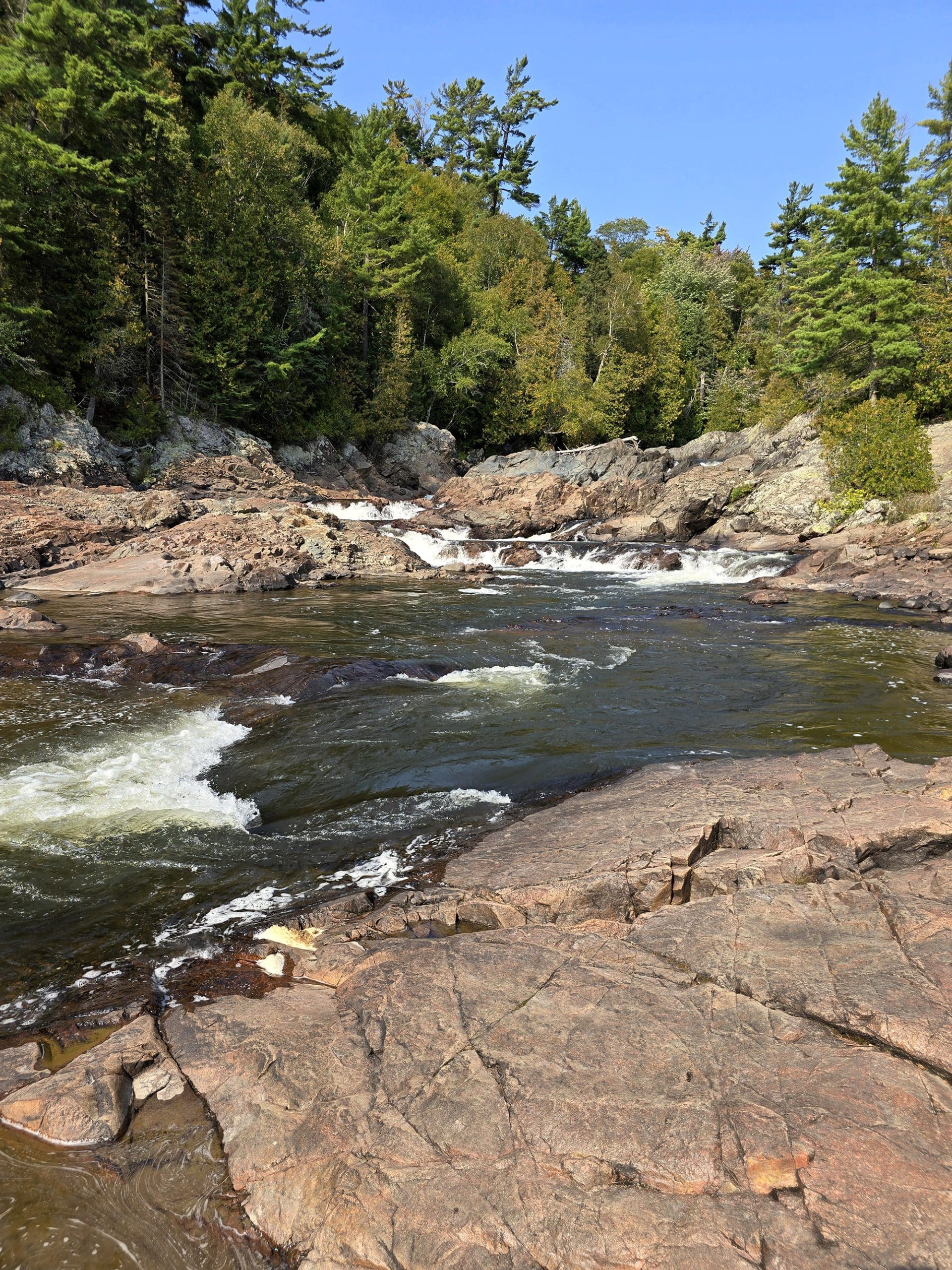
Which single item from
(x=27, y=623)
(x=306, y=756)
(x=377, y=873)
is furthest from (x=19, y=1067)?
(x=27, y=623)

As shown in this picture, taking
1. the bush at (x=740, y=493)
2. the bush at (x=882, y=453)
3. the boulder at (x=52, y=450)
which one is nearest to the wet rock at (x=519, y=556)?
the bush at (x=740, y=493)

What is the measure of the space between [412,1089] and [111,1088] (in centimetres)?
138

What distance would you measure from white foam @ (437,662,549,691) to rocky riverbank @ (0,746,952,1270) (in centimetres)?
590

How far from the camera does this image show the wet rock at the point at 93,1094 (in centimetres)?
306

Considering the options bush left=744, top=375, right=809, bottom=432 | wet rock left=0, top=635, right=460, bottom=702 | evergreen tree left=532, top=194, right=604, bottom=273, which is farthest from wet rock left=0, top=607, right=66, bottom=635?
evergreen tree left=532, top=194, right=604, bottom=273

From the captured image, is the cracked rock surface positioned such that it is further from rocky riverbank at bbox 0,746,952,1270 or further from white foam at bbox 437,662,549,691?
white foam at bbox 437,662,549,691

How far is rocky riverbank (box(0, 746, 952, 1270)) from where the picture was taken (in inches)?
97.7

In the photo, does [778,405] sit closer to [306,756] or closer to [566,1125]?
[306,756]

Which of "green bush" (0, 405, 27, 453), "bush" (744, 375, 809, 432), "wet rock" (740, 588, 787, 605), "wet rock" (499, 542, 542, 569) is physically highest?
"bush" (744, 375, 809, 432)

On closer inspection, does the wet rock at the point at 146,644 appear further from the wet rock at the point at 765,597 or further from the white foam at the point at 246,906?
the wet rock at the point at 765,597

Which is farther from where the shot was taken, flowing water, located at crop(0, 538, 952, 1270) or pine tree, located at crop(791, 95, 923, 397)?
pine tree, located at crop(791, 95, 923, 397)

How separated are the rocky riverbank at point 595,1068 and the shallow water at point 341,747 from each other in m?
1.02

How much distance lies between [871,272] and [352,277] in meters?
27.0

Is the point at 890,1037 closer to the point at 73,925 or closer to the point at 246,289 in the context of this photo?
the point at 73,925
